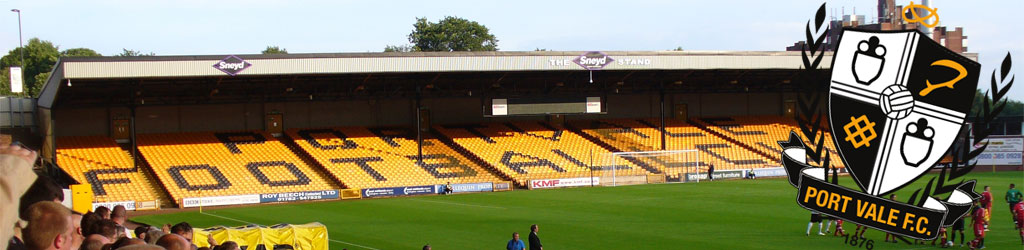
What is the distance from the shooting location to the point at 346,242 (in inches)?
1069

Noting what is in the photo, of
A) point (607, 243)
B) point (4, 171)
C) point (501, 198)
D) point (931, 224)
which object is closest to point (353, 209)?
point (501, 198)

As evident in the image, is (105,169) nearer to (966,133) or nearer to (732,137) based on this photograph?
(732,137)

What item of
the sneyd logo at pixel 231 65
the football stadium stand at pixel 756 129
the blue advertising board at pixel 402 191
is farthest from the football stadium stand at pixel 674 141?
the sneyd logo at pixel 231 65

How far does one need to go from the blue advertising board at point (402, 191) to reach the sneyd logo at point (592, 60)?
33.5 feet

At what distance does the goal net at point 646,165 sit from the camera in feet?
165

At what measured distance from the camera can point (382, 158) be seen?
50688mm

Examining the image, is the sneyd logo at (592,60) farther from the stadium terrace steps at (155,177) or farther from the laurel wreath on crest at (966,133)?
the laurel wreath on crest at (966,133)

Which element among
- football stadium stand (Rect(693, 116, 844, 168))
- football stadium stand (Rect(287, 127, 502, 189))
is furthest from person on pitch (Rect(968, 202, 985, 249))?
football stadium stand (Rect(693, 116, 844, 168))

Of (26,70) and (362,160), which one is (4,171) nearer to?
(362,160)

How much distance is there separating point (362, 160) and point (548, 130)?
45.1 feet

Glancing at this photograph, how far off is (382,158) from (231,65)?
11353 millimetres

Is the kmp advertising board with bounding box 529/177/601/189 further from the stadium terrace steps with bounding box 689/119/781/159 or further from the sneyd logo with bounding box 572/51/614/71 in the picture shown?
the stadium terrace steps with bounding box 689/119/781/159

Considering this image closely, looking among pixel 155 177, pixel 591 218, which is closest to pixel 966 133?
pixel 591 218

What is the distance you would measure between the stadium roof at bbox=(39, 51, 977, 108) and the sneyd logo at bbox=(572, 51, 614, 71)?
0.16 meters
